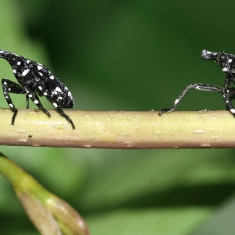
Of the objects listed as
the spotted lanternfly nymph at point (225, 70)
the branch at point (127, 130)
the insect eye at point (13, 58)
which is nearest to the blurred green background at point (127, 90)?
the spotted lanternfly nymph at point (225, 70)

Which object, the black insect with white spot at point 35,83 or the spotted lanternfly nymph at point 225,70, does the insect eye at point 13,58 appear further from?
the spotted lanternfly nymph at point 225,70

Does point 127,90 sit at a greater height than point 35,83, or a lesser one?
lesser

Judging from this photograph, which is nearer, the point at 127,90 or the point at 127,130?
the point at 127,130

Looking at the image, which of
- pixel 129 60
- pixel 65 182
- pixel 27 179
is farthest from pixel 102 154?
pixel 27 179

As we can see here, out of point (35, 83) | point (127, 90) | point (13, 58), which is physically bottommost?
point (127, 90)

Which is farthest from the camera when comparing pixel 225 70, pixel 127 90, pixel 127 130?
pixel 127 90

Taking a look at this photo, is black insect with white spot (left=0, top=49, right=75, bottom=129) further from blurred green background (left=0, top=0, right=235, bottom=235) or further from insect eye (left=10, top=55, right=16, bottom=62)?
blurred green background (left=0, top=0, right=235, bottom=235)

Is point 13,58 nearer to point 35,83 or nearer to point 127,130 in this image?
point 35,83

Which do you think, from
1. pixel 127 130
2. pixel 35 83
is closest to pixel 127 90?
pixel 35 83
